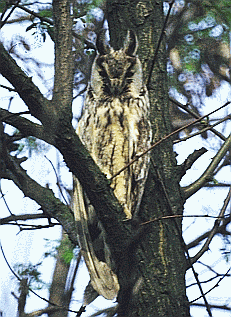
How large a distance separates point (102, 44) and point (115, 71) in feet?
0.66

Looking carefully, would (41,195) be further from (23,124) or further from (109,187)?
(109,187)

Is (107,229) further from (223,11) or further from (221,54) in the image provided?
(221,54)

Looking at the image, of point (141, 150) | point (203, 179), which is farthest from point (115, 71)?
point (203, 179)

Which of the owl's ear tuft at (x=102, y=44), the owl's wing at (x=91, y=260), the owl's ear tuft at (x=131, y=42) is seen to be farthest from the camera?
the owl's ear tuft at (x=102, y=44)

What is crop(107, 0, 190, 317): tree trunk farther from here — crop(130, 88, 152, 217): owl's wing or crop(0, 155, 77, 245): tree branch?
crop(0, 155, 77, 245): tree branch

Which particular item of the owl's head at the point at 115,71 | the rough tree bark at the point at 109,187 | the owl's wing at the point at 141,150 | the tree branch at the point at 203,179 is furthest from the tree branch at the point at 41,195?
the owl's head at the point at 115,71

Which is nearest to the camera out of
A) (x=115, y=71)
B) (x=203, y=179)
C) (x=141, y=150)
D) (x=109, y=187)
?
(x=109, y=187)

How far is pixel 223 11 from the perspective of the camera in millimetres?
3572

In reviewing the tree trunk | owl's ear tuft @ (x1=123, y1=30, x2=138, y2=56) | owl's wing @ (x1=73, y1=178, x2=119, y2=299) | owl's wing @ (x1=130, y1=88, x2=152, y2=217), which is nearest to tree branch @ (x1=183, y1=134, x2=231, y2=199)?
the tree trunk

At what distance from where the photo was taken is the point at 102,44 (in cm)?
299

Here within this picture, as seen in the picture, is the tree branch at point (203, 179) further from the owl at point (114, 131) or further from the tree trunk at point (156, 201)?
the owl at point (114, 131)

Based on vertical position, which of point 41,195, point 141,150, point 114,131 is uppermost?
point 114,131

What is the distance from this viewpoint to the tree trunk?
7.22 ft

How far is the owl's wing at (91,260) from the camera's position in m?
2.33
